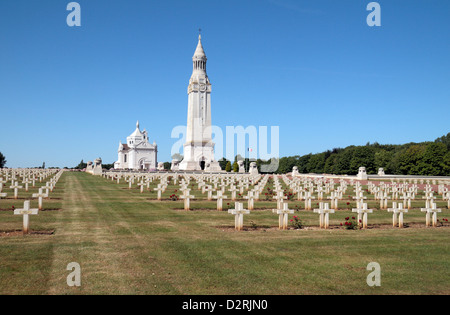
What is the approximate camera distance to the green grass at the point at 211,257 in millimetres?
6281

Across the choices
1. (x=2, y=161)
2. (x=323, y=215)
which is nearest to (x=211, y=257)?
(x=323, y=215)

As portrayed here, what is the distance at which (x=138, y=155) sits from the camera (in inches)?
4530

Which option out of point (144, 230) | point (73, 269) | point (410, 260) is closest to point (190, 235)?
point (144, 230)

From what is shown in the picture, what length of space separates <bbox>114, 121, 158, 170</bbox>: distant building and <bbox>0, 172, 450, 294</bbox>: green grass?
10283 cm

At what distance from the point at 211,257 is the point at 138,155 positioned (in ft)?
361

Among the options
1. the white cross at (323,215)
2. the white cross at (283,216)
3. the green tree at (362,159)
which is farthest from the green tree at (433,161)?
the white cross at (283,216)

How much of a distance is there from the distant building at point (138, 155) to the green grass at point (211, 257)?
102829 millimetres

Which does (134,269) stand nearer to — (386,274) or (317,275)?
(317,275)

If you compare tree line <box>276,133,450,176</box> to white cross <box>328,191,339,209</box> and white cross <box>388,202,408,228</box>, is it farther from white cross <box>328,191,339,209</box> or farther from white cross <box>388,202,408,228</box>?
white cross <box>388,202,408,228</box>

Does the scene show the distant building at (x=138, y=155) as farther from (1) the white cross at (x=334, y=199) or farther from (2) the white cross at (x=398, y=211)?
(2) the white cross at (x=398, y=211)

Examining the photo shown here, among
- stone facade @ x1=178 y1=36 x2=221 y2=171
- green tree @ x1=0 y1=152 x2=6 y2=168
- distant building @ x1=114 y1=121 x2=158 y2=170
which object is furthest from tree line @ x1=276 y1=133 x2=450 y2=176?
green tree @ x1=0 y1=152 x2=6 y2=168

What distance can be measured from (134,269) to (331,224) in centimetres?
812

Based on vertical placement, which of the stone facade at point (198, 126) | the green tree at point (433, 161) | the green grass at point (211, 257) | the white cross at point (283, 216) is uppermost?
the stone facade at point (198, 126)

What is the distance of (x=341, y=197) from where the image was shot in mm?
23188
